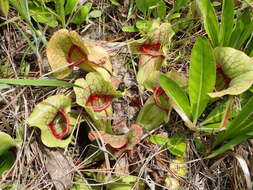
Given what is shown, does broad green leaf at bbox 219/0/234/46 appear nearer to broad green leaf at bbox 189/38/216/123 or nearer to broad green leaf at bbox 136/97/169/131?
broad green leaf at bbox 189/38/216/123

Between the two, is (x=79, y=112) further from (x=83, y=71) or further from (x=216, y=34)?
(x=216, y=34)

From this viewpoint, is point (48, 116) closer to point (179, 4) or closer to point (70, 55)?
point (70, 55)

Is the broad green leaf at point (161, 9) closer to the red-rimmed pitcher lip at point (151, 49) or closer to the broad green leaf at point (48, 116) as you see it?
the red-rimmed pitcher lip at point (151, 49)

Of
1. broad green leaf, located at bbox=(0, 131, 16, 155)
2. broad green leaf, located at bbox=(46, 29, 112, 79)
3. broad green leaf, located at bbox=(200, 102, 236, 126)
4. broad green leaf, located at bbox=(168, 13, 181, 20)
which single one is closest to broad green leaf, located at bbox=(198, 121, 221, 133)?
broad green leaf, located at bbox=(200, 102, 236, 126)

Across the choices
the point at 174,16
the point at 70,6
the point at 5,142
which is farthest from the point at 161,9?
the point at 5,142

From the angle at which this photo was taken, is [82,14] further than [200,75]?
Yes

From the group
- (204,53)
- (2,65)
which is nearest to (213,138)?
(204,53)

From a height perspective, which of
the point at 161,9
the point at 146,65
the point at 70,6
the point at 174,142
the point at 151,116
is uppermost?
the point at 70,6
